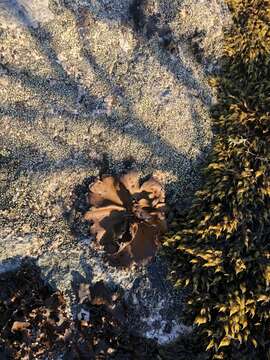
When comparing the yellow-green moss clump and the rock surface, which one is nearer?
the yellow-green moss clump

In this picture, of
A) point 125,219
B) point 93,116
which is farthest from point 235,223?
point 93,116

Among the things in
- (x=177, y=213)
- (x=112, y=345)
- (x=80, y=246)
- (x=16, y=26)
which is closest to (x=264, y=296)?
(x=177, y=213)

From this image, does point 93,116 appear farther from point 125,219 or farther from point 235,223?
point 235,223

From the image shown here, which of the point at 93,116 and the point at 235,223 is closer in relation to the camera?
the point at 235,223

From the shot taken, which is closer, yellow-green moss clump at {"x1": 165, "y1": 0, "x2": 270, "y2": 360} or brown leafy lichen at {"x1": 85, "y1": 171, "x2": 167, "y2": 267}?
yellow-green moss clump at {"x1": 165, "y1": 0, "x2": 270, "y2": 360}

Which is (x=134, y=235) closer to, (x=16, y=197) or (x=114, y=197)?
(x=114, y=197)
